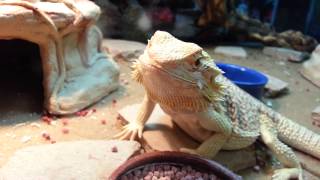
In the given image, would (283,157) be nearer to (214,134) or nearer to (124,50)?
(214,134)

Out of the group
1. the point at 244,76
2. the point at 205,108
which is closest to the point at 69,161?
the point at 205,108

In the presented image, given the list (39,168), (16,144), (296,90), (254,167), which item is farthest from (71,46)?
(296,90)

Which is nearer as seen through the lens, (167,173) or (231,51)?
(167,173)

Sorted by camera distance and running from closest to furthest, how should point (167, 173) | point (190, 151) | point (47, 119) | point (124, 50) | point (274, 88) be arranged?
1. point (167, 173)
2. point (190, 151)
3. point (47, 119)
4. point (274, 88)
5. point (124, 50)

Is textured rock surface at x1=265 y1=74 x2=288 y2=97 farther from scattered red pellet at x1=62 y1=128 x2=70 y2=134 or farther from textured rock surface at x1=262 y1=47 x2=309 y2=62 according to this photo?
scattered red pellet at x1=62 y1=128 x2=70 y2=134

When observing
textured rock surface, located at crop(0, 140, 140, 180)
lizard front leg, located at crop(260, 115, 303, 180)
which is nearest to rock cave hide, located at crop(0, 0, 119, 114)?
textured rock surface, located at crop(0, 140, 140, 180)

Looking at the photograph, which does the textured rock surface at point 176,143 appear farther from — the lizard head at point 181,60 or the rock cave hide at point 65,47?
the rock cave hide at point 65,47

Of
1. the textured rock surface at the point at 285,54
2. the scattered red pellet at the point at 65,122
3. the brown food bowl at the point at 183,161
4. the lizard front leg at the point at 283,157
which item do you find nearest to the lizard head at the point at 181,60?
the brown food bowl at the point at 183,161
